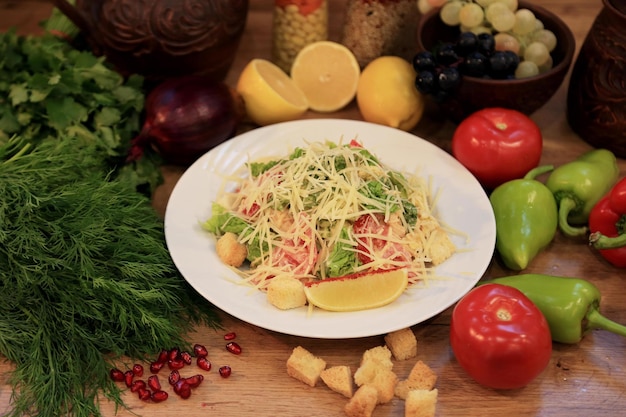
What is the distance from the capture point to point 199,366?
1.47m

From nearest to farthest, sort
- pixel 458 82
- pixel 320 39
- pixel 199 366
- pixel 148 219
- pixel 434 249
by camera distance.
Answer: pixel 199 366 < pixel 434 249 < pixel 148 219 < pixel 458 82 < pixel 320 39

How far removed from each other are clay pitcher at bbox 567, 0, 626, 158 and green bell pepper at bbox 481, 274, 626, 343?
67cm

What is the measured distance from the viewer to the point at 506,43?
1.89 m

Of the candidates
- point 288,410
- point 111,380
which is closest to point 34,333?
point 111,380

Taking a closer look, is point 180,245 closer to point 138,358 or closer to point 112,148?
point 138,358

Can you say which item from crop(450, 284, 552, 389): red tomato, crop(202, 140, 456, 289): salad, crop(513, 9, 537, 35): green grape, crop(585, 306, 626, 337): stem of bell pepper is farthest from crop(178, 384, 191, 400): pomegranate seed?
crop(513, 9, 537, 35): green grape

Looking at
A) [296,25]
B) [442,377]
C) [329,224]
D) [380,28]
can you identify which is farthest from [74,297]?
[380,28]

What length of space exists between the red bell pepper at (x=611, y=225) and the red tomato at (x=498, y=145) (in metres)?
0.23

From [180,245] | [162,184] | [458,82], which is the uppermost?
[458,82]

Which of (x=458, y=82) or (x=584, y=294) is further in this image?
(x=458, y=82)

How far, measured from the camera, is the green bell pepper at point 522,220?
1.63 m

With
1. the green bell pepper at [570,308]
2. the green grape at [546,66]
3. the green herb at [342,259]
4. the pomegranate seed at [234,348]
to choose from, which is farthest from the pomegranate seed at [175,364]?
the green grape at [546,66]

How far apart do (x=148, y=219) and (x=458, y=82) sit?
928 millimetres

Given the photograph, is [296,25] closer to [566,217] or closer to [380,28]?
[380,28]
